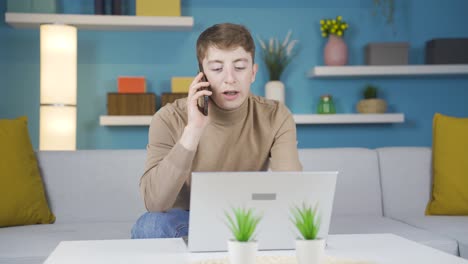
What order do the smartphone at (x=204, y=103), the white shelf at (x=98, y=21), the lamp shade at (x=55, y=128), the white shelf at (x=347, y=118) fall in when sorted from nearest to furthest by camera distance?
the smartphone at (x=204, y=103) → the lamp shade at (x=55, y=128) → the white shelf at (x=98, y=21) → the white shelf at (x=347, y=118)

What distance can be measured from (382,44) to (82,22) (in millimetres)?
1962

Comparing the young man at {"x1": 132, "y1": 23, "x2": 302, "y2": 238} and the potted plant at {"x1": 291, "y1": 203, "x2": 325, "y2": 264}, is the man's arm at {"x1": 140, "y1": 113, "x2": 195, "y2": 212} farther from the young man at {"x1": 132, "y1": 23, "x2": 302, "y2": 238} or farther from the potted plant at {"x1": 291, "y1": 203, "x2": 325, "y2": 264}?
the potted plant at {"x1": 291, "y1": 203, "x2": 325, "y2": 264}

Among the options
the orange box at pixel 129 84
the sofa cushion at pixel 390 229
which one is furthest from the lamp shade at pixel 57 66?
the sofa cushion at pixel 390 229

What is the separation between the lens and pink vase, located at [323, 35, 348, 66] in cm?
416

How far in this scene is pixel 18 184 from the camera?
2.51 m

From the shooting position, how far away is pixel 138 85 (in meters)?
4.02

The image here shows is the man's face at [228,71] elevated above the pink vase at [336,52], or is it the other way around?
the pink vase at [336,52]

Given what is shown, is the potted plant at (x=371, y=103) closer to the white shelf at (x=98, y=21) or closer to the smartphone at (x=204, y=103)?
the white shelf at (x=98, y=21)

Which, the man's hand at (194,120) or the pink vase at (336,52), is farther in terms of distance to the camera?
the pink vase at (336,52)

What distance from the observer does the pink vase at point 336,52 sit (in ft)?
13.6

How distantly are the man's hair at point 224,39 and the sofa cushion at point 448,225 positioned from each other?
118 cm

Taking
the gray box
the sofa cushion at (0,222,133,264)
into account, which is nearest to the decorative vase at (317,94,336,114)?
the gray box

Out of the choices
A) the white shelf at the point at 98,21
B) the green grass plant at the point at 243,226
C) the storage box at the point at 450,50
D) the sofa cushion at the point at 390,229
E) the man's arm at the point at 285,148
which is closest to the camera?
the green grass plant at the point at 243,226

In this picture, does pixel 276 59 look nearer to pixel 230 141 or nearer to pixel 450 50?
pixel 450 50
